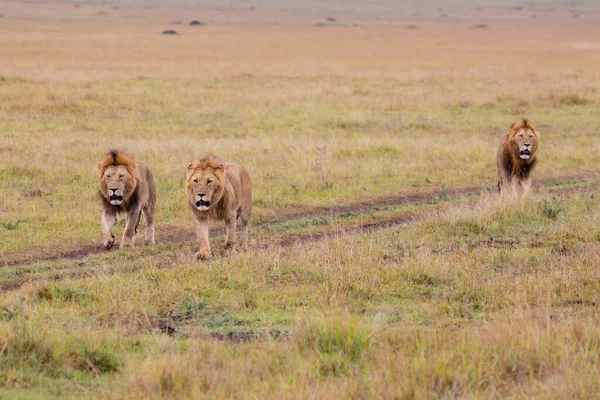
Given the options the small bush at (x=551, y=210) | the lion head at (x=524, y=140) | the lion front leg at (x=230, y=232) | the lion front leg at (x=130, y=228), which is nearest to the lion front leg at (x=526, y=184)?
the lion head at (x=524, y=140)

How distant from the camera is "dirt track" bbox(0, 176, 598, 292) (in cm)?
1006

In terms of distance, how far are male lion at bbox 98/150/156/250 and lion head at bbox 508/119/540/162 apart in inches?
200

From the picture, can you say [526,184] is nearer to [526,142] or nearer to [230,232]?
[526,142]

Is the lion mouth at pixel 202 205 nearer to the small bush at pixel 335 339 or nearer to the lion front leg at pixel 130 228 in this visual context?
the lion front leg at pixel 130 228

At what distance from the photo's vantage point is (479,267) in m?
8.35

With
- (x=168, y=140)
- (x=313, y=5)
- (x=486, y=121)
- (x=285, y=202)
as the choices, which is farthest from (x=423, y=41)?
(x=313, y=5)

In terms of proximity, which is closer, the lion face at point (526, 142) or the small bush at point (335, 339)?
the small bush at point (335, 339)

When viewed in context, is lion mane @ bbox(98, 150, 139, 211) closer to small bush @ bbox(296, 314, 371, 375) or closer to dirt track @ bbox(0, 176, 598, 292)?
dirt track @ bbox(0, 176, 598, 292)

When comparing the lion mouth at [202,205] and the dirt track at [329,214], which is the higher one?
the lion mouth at [202,205]


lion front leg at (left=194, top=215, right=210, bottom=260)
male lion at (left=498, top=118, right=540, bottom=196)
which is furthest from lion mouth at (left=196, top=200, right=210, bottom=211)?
male lion at (left=498, top=118, right=540, bottom=196)

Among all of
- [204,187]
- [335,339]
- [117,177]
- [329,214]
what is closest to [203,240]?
[204,187]

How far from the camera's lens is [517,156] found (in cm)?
1272

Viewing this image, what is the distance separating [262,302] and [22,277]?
2745 mm

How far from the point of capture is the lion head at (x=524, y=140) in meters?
12.5
